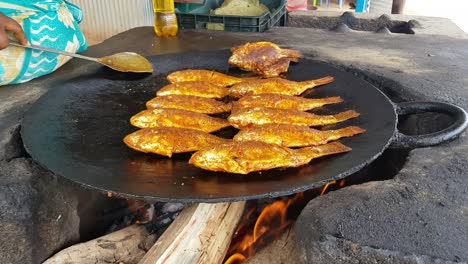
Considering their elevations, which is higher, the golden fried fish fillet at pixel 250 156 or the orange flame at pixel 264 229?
the golden fried fish fillet at pixel 250 156

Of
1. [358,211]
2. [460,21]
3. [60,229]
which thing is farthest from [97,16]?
[460,21]

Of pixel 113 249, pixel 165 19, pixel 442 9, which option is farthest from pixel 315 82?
pixel 442 9

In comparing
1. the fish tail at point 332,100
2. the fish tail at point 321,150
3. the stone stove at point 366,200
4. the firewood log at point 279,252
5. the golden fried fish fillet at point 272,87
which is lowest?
the firewood log at point 279,252

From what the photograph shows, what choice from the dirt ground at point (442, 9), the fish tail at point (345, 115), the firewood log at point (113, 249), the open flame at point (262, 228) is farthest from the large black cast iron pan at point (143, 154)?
the dirt ground at point (442, 9)

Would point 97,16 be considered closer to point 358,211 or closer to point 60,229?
point 60,229

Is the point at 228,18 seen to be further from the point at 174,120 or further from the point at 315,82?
the point at 174,120

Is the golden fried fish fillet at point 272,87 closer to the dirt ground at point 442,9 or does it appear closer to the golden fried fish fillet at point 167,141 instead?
the golden fried fish fillet at point 167,141

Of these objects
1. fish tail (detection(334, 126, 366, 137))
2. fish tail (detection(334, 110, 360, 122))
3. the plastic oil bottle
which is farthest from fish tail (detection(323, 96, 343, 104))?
the plastic oil bottle
